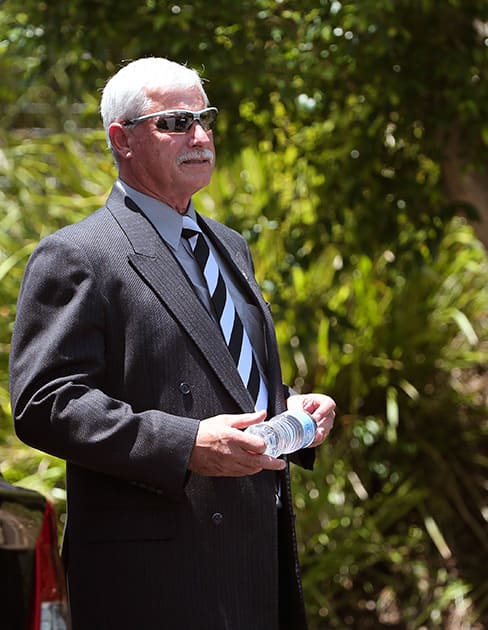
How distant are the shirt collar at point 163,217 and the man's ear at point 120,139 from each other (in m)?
0.10

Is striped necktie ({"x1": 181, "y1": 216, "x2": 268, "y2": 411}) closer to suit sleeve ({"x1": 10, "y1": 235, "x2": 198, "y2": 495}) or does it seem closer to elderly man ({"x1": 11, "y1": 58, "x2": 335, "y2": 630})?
elderly man ({"x1": 11, "y1": 58, "x2": 335, "y2": 630})

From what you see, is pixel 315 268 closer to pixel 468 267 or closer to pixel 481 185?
pixel 468 267

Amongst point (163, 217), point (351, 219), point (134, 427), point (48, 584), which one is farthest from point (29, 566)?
point (351, 219)

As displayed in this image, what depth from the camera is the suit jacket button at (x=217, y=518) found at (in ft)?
8.98

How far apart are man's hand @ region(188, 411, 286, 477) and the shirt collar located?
51 cm

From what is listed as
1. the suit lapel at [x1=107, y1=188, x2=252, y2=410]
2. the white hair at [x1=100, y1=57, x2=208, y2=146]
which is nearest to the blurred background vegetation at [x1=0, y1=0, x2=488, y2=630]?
the white hair at [x1=100, y1=57, x2=208, y2=146]

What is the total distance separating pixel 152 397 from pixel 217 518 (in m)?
0.32

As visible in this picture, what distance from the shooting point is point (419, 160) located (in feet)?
15.8

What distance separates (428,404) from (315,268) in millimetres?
914

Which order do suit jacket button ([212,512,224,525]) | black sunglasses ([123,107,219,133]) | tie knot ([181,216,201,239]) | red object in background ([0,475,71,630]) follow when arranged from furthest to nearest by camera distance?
tie knot ([181,216,201,239]) → black sunglasses ([123,107,219,133]) → suit jacket button ([212,512,224,525]) → red object in background ([0,475,71,630])

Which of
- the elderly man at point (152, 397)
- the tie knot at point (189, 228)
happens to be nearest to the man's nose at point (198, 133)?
A: the elderly man at point (152, 397)

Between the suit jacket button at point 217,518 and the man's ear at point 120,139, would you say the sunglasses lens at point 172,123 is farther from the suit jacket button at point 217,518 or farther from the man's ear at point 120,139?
the suit jacket button at point 217,518

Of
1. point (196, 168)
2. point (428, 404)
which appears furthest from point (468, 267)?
point (196, 168)

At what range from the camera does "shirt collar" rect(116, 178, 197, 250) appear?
9.52ft
